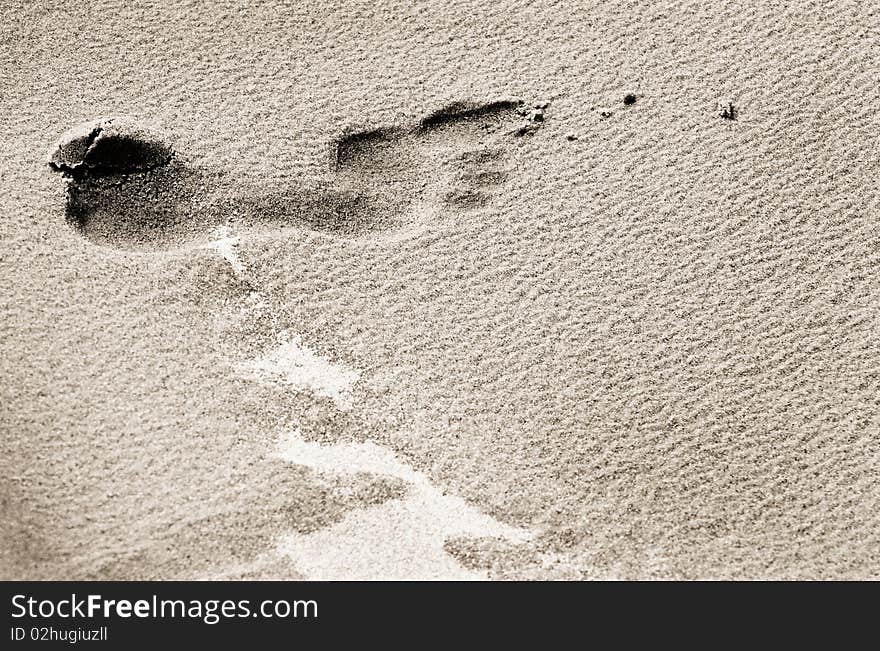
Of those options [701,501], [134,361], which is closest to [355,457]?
[134,361]

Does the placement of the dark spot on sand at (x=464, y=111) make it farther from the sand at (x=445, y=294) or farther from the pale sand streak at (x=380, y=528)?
the pale sand streak at (x=380, y=528)

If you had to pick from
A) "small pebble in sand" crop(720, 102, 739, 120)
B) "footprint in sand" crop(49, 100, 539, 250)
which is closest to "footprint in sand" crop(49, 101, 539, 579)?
"footprint in sand" crop(49, 100, 539, 250)

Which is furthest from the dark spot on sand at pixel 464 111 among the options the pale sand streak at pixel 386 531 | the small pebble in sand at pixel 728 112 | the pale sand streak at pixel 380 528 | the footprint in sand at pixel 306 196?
the pale sand streak at pixel 386 531

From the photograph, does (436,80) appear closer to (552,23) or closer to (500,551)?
(552,23)

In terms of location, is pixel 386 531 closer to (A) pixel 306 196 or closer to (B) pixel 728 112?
(A) pixel 306 196

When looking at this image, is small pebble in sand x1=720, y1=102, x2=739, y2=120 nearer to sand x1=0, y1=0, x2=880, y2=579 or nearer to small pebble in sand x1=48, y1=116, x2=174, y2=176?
sand x1=0, y1=0, x2=880, y2=579
